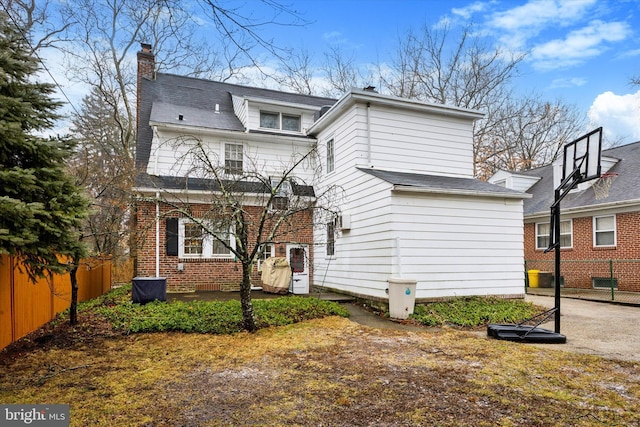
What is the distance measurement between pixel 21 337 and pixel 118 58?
17763mm

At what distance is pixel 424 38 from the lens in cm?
2441

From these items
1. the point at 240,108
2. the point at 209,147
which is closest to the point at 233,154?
the point at 209,147

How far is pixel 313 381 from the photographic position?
15.4 ft

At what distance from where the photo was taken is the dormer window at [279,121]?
15000mm

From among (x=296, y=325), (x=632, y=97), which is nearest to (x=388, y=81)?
(x=632, y=97)

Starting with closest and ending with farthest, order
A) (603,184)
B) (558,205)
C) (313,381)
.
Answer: (313,381), (558,205), (603,184)

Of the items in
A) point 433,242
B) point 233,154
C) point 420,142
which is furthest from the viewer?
point 233,154

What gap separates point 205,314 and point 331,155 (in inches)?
279

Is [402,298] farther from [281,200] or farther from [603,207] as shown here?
[603,207]

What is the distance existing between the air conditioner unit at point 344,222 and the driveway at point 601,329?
540 cm

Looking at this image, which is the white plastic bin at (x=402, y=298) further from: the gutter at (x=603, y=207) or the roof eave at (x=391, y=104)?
the gutter at (x=603, y=207)

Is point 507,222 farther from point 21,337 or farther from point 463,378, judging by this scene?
point 21,337

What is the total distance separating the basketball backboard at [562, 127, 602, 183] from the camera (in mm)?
6988

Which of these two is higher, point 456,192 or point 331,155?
point 331,155
